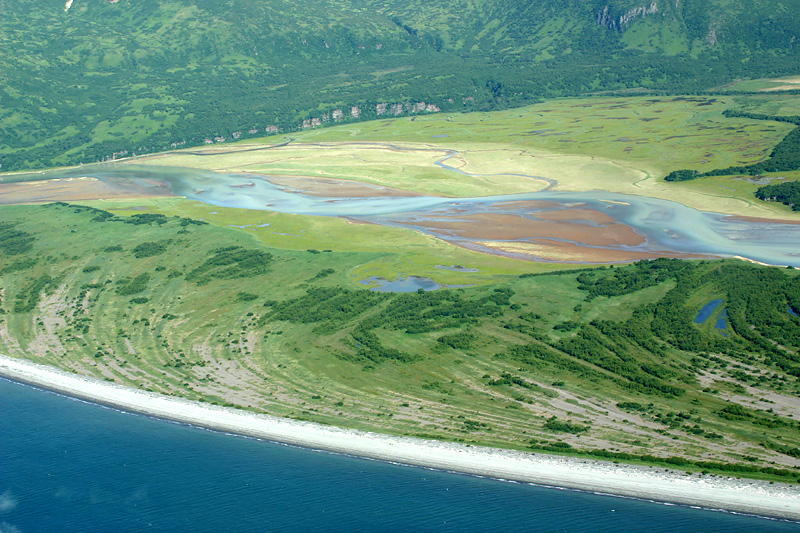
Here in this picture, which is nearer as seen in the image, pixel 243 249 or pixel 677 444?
pixel 677 444

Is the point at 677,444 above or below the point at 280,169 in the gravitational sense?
below

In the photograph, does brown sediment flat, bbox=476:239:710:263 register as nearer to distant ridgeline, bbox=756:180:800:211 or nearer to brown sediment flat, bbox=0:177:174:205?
distant ridgeline, bbox=756:180:800:211

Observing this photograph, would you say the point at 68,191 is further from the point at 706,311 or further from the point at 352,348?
the point at 706,311

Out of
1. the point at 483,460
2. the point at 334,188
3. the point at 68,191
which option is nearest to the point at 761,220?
the point at 483,460

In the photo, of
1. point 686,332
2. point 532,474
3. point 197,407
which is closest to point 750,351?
point 686,332

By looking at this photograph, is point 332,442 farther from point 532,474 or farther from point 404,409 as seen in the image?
point 532,474

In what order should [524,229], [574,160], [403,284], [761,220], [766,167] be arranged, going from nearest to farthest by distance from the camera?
[403,284] < [761,220] < [524,229] < [766,167] < [574,160]

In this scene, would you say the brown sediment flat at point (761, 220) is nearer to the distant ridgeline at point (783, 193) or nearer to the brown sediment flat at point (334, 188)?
the distant ridgeline at point (783, 193)
